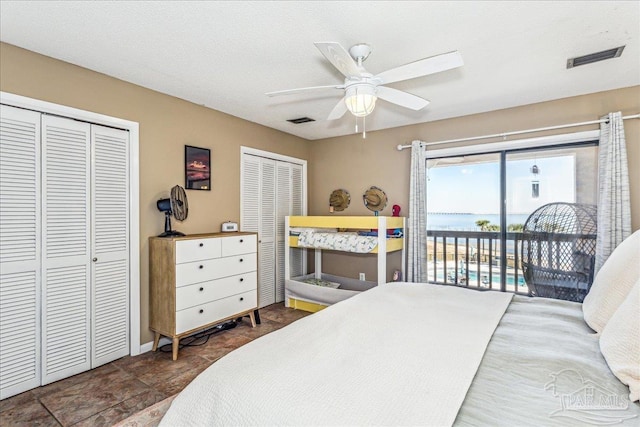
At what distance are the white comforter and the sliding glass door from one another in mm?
2196

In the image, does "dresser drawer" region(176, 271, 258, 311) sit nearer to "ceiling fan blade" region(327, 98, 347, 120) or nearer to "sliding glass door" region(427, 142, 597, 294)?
"ceiling fan blade" region(327, 98, 347, 120)

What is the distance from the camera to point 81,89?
2.56 meters

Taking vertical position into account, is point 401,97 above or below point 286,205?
above

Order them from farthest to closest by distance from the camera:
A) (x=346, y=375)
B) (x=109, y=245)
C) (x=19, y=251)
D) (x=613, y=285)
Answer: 1. (x=109, y=245)
2. (x=19, y=251)
3. (x=613, y=285)
4. (x=346, y=375)

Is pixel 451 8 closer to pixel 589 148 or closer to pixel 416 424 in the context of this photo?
pixel 416 424

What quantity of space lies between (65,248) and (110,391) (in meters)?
1.13

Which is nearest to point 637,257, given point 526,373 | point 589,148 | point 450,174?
point 526,373

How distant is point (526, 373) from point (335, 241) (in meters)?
2.73

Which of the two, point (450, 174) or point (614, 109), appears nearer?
point (614, 109)

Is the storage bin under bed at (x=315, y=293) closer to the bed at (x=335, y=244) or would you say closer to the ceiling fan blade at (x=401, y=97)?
the bed at (x=335, y=244)

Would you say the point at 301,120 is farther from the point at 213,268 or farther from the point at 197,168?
the point at 213,268

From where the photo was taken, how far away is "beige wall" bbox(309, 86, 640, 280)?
9.61 feet

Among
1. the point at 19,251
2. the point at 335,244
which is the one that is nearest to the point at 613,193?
the point at 335,244

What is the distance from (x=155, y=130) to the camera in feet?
10.0
